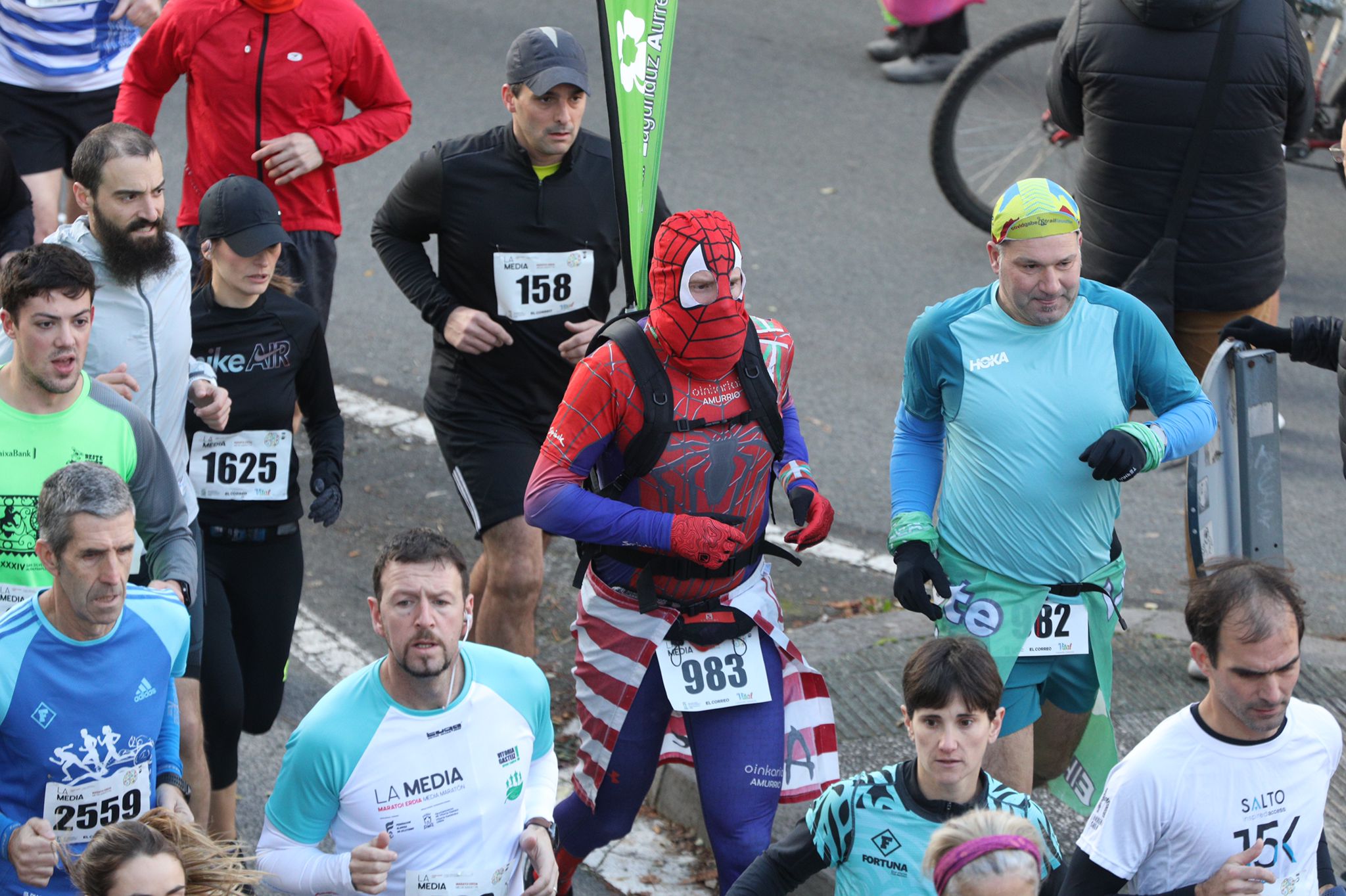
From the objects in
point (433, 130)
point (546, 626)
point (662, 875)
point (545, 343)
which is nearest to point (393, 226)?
point (545, 343)

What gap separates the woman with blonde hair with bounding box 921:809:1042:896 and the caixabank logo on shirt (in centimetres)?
243

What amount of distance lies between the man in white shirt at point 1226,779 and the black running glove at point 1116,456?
2.14 feet

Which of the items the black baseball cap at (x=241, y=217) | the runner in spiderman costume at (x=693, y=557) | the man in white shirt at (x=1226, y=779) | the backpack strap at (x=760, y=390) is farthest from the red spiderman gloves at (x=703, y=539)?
the black baseball cap at (x=241, y=217)

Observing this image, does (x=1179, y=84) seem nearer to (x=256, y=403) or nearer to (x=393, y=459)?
(x=256, y=403)

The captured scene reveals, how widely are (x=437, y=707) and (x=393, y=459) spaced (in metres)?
3.91

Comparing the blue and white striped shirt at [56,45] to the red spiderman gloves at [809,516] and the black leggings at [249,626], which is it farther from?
the red spiderman gloves at [809,516]

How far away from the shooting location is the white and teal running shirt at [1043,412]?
177 inches

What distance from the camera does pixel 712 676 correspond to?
15.1ft

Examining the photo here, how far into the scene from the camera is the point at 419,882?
383cm

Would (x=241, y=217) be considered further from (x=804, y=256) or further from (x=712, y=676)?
(x=804, y=256)

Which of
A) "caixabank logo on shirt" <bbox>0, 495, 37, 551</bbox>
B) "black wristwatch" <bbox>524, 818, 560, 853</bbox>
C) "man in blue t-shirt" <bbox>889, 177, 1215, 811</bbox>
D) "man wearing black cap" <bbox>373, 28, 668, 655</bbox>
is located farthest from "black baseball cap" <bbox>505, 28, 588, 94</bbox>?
"black wristwatch" <bbox>524, 818, 560, 853</bbox>

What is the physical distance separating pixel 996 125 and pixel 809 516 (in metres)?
5.49

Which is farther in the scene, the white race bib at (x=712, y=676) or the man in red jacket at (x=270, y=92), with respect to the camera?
the man in red jacket at (x=270, y=92)

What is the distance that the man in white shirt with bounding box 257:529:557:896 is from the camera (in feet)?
12.4
